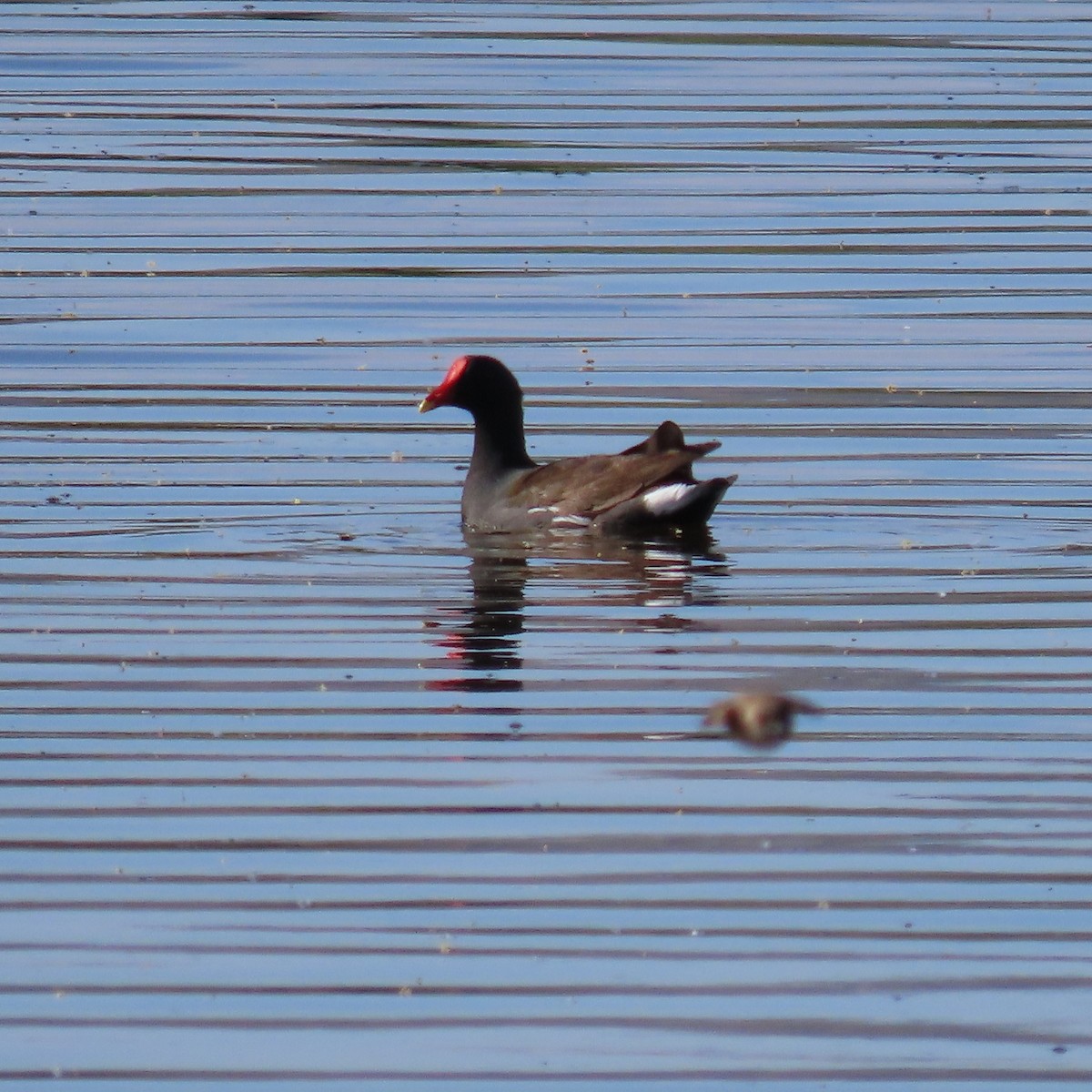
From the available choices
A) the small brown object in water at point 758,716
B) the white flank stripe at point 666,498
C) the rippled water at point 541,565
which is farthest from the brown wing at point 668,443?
the small brown object in water at point 758,716

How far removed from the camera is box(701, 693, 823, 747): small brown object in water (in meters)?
8.41

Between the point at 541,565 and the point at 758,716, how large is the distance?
11.1 feet

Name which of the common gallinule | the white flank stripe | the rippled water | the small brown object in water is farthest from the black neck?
the small brown object in water

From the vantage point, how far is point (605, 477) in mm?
12562

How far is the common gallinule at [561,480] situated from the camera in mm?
12372

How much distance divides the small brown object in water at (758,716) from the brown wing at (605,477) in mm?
3569

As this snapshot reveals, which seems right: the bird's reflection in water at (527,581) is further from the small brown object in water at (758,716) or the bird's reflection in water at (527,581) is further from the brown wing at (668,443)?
the small brown object in water at (758,716)

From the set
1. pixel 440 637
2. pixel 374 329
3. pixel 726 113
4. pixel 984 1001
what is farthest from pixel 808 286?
pixel 984 1001

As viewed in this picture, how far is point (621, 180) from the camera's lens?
64.4 ft

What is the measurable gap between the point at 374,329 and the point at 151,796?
28.0 feet

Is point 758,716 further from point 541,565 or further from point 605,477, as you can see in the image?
point 605,477

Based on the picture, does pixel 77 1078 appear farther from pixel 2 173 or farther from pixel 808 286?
pixel 2 173

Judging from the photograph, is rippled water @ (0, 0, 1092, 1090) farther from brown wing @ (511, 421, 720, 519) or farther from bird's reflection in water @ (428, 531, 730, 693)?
brown wing @ (511, 421, 720, 519)

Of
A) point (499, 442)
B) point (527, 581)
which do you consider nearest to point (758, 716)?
point (527, 581)
